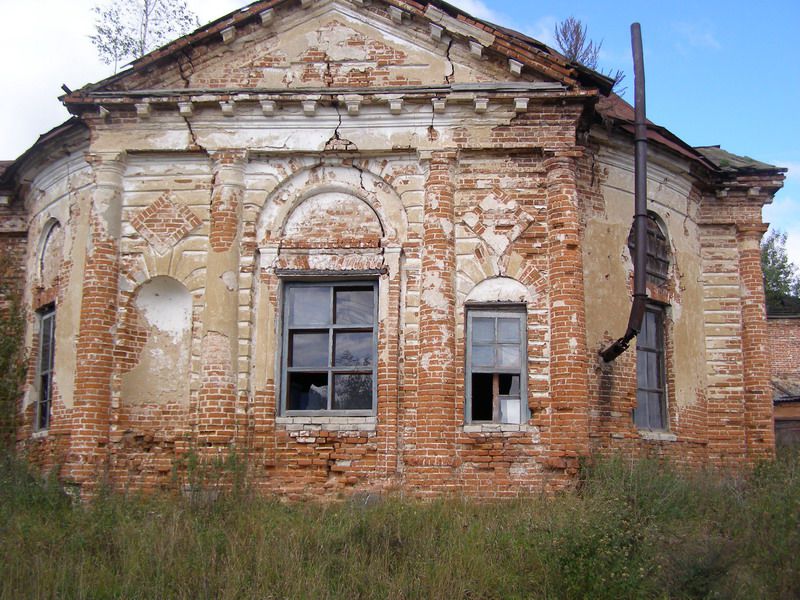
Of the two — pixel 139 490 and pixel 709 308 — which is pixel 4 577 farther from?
pixel 709 308

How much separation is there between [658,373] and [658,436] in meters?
1.06

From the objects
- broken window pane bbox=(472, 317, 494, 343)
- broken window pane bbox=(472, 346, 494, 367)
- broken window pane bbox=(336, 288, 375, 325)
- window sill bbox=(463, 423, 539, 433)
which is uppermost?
broken window pane bbox=(336, 288, 375, 325)

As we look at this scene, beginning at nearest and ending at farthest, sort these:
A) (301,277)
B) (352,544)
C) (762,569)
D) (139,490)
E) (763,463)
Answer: (762,569)
(352,544)
(139,490)
(301,277)
(763,463)

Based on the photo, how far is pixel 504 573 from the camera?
8.83 meters

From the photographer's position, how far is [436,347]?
38.6 feet

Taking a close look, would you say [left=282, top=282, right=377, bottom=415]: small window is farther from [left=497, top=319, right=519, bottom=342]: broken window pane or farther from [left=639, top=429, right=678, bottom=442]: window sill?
[left=639, top=429, right=678, bottom=442]: window sill

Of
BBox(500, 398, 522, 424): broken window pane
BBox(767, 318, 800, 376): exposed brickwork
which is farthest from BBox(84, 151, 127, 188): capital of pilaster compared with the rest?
BBox(767, 318, 800, 376): exposed brickwork

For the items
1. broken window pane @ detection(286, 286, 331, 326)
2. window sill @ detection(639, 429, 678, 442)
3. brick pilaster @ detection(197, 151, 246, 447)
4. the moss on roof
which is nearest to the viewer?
brick pilaster @ detection(197, 151, 246, 447)

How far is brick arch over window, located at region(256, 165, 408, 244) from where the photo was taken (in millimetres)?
12438

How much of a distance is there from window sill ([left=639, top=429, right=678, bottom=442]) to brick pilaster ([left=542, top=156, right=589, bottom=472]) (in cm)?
177

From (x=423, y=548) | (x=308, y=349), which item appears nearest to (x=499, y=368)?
(x=308, y=349)

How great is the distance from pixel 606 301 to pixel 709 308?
279cm

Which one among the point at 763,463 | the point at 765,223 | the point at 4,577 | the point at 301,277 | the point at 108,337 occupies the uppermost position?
the point at 765,223

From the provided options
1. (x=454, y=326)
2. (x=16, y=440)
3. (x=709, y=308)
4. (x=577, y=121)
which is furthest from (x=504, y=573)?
(x=16, y=440)
